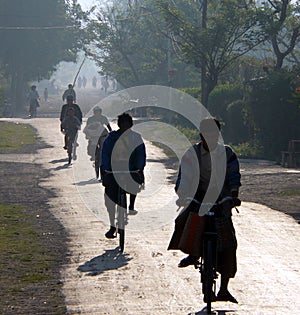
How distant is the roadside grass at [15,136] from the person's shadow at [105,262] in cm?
1892

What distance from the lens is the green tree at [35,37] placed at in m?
68.0

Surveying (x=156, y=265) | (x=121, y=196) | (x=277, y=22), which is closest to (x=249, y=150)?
(x=277, y=22)

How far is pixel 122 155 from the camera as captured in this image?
11938 millimetres

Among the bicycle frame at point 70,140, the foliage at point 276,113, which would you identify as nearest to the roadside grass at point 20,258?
the bicycle frame at point 70,140

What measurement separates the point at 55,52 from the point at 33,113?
2249 centimetres

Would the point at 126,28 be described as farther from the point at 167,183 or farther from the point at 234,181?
the point at 234,181

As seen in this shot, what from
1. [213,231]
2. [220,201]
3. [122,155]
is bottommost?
[213,231]

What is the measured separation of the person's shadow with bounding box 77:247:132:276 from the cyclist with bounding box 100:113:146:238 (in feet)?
2.98

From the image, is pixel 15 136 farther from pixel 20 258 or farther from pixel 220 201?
pixel 220 201

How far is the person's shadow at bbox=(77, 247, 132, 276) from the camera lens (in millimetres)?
10406

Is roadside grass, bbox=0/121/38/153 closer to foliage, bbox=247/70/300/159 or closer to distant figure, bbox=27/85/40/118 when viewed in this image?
distant figure, bbox=27/85/40/118

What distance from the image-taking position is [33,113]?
51.8 metres

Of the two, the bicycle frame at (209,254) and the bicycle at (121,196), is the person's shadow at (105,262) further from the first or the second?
the bicycle frame at (209,254)

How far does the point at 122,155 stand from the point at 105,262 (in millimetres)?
1676
